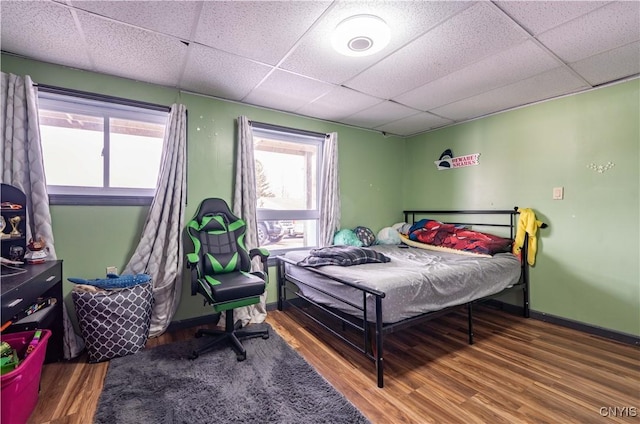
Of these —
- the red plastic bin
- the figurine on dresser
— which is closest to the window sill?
the figurine on dresser

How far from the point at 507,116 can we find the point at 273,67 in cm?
276

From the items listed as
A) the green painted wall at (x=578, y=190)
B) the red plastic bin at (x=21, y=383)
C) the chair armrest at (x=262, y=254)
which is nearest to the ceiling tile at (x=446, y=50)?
the green painted wall at (x=578, y=190)

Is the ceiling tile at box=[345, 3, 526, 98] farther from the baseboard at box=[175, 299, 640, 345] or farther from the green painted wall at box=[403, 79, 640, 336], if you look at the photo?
the baseboard at box=[175, 299, 640, 345]

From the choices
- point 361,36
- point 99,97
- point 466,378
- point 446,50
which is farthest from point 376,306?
point 99,97

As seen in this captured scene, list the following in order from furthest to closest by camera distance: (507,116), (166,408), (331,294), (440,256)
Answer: (507,116) → (440,256) → (331,294) → (166,408)

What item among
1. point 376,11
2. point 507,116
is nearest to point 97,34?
point 376,11

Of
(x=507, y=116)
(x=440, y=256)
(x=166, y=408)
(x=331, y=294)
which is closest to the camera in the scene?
(x=166, y=408)

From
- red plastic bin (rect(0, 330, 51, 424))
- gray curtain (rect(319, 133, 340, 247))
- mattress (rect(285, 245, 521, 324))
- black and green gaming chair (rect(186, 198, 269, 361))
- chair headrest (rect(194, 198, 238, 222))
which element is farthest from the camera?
gray curtain (rect(319, 133, 340, 247))

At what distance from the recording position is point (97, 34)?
192cm

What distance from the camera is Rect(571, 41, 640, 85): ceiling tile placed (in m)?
2.10

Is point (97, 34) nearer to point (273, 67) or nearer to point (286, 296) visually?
point (273, 67)

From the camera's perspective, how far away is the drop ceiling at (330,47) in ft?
5.50

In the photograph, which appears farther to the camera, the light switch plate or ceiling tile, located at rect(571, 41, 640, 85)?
the light switch plate

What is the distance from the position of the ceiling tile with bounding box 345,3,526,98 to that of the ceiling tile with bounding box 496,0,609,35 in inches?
2.3
